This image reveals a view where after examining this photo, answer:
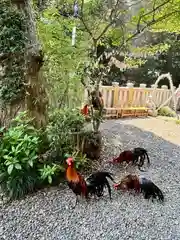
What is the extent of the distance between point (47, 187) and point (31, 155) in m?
0.44

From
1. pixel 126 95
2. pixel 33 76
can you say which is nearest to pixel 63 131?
pixel 33 76

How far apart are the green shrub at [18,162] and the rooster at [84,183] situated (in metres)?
0.39

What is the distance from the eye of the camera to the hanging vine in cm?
310

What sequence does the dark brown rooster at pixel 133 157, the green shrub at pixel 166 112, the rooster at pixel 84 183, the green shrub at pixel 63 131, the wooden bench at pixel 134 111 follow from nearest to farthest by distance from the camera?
the rooster at pixel 84 183
the green shrub at pixel 63 131
the dark brown rooster at pixel 133 157
the wooden bench at pixel 134 111
the green shrub at pixel 166 112

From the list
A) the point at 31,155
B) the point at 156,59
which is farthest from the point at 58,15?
the point at 156,59

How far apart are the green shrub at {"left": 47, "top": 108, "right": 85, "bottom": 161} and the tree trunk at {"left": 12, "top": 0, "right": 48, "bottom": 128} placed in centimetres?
19

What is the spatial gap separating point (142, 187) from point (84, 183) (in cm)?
63

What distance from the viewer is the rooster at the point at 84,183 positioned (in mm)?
2643

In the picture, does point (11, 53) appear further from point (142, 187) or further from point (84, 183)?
point (142, 187)

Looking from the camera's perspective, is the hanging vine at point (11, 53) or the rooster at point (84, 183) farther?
the hanging vine at point (11, 53)

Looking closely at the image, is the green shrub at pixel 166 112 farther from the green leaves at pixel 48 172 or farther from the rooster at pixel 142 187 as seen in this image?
the green leaves at pixel 48 172

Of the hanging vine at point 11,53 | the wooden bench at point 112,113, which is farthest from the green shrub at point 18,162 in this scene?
the wooden bench at point 112,113

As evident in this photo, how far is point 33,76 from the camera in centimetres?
322

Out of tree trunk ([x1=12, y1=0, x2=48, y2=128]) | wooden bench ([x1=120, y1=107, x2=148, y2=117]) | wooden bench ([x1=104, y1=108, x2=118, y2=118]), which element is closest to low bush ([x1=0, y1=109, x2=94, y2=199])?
tree trunk ([x1=12, y1=0, x2=48, y2=128])
